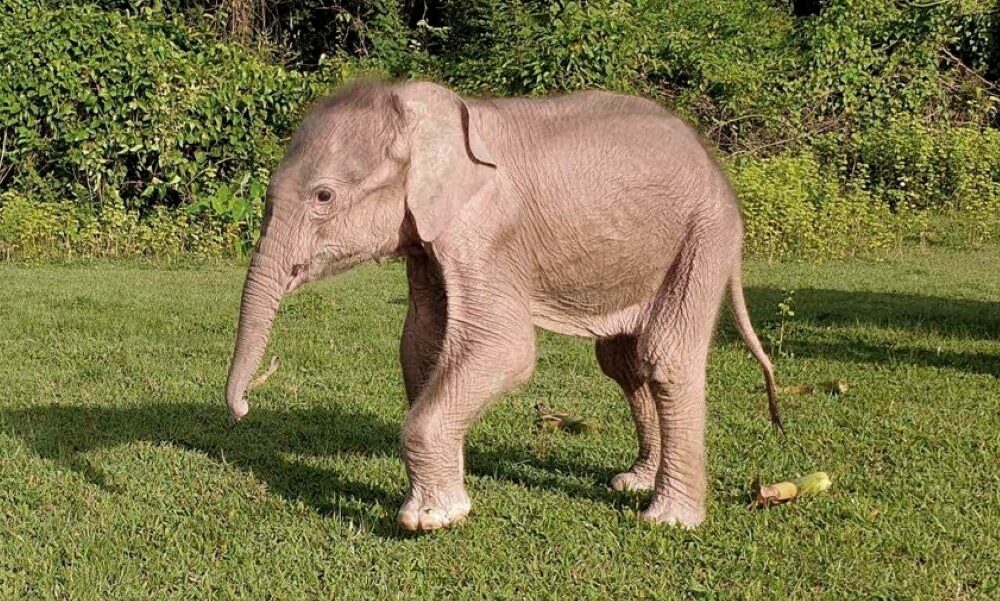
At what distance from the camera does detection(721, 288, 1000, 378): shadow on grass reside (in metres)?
7.37

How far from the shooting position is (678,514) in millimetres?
4387

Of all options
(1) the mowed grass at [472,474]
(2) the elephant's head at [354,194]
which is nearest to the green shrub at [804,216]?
(1) the mowed grass at [472,474]

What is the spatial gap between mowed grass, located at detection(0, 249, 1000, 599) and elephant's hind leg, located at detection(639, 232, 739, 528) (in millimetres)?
152

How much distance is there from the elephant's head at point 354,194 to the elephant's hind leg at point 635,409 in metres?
1.20

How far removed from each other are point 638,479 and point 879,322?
4.37m

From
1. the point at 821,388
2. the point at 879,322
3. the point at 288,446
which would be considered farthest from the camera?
the point at 879,322

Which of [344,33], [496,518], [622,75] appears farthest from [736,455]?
[344,33]

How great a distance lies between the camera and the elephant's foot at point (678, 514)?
14.4 feet

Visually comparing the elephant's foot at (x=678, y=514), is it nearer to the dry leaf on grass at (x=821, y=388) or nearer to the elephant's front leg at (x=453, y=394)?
the elephant's front leg at (x=453, y=394)

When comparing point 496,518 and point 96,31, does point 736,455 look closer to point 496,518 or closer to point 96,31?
point 496,518

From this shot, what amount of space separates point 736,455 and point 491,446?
121 cm

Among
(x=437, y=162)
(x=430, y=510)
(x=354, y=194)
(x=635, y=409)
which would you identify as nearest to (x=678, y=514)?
(x=635, y=409)

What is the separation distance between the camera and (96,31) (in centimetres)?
1236

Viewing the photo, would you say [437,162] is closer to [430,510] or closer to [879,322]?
[430,510]
